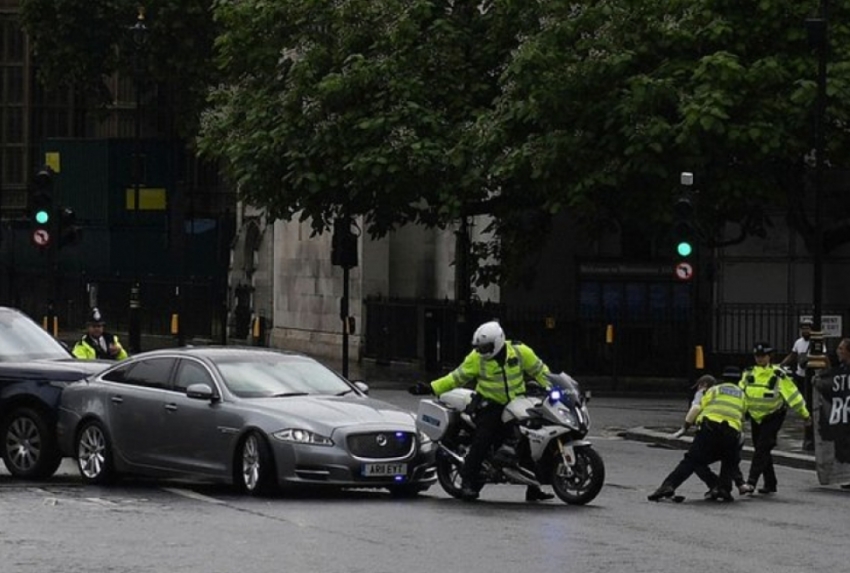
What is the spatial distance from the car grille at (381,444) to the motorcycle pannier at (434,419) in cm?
26

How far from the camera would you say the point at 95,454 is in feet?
73.6

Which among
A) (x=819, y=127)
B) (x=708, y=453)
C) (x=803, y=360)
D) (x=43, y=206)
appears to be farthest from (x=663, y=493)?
(x=43, y=206)

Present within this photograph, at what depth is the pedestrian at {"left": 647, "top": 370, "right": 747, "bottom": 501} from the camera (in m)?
22.0

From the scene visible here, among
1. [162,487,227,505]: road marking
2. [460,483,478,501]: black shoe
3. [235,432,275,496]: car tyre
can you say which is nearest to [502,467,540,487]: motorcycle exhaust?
[460,483,478,501]: black shoe

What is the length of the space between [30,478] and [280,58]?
2565 centimetres

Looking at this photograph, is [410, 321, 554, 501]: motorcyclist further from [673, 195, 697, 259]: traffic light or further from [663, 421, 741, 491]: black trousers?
[673, 195, 697, 259]: traffic light

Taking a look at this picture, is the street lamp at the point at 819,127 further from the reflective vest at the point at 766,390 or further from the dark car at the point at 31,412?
the dark car at the point at 31,412

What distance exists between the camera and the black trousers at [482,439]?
2089 cm

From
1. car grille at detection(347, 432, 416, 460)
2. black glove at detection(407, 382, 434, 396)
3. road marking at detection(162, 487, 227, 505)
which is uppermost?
black glove at detection(407, 382, 434, 396)

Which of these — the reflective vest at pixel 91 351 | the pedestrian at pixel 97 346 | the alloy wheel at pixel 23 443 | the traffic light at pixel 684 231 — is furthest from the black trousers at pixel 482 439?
the traffic light at pixel 684 231

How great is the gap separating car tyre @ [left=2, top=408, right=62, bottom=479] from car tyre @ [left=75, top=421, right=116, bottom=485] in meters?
0.60

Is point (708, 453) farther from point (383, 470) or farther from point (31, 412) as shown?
point (31, 412)

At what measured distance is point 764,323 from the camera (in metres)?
50.2

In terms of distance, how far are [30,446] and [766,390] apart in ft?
24.6
